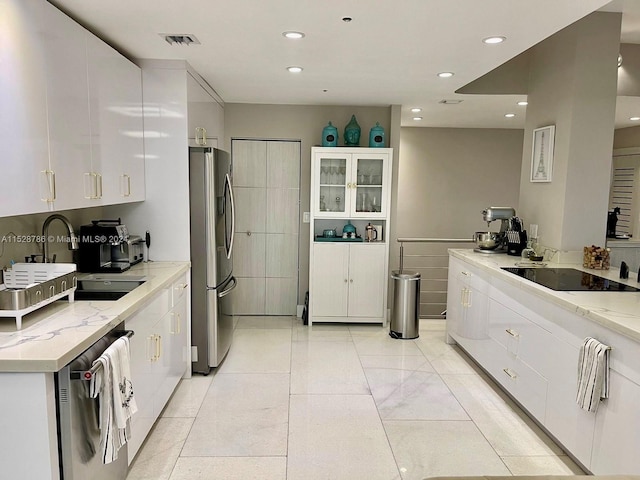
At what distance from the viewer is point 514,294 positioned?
10.8ft

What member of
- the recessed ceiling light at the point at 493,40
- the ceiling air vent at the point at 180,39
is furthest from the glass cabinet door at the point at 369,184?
the ceiling air vent at the point at 180,39

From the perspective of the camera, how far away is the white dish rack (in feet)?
6.57

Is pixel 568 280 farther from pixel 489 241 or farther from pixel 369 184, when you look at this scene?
pixel 369 184

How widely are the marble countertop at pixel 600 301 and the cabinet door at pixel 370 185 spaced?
1680 millimetres

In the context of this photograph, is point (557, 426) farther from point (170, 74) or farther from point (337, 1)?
point (170, 74)

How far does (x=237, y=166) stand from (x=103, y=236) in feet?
7.90

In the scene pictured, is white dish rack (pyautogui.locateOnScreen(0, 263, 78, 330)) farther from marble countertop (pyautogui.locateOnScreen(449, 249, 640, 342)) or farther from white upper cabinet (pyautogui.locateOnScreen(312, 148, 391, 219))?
white upper cabinet (pyautogui.locateOnScreen(312, 148, 391, 219))

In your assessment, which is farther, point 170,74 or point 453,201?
point 453,201

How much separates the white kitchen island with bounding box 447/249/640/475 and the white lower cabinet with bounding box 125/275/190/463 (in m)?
2.30

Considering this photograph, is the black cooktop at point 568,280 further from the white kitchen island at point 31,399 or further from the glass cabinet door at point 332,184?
the white kitchen island at point 31,399

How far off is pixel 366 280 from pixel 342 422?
2231mm

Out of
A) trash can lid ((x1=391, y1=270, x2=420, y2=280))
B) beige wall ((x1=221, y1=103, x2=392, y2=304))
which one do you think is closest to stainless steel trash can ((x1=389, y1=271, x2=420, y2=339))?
trash can lid ((x1=391, y1=270, x2=420, y2=280))

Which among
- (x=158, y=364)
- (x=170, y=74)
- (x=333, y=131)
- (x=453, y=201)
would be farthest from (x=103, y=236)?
(x=453, y=201)

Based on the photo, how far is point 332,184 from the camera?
17.2 ft
